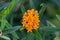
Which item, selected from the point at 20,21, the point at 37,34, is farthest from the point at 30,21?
the point at 20,21

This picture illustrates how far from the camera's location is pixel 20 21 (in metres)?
1.17

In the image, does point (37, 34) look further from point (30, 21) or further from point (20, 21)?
point (20, 21)

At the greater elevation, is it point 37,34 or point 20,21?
point 20,21

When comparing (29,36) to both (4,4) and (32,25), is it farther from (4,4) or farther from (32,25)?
(4,4)

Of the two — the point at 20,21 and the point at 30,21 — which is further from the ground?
the point at 20,21

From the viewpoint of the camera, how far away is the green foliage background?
3.06 ft

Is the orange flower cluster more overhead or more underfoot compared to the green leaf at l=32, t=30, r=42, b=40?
more overhead

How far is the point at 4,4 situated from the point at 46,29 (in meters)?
0.30

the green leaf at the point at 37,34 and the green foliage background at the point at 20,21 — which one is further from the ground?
the green foliage background at the point at 20,21

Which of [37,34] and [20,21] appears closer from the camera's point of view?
[37,34]

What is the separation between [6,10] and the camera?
94cm

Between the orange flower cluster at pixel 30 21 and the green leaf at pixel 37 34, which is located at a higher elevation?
the orange flower cluster at pixel 30 21

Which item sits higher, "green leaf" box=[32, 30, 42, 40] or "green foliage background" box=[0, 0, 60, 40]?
"green foliage background" box=[0, 0, 60, 40]

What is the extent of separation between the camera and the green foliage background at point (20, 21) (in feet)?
3.06
